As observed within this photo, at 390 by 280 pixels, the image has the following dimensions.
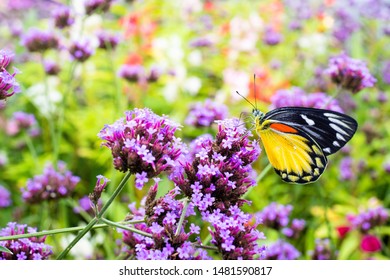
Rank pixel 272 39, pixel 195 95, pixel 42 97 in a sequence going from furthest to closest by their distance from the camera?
1. pixel 272 39
2. pixel 195 95
3. pixel 42 97

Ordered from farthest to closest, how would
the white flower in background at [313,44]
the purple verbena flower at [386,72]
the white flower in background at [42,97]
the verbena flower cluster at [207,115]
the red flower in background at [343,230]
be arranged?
the white flower in background at [313,44] → the purple verbena flower at [386,72] → the white flower in background at [42,97] → the red flower in background at [343,230] → the verbena flower cluster at [207,115]

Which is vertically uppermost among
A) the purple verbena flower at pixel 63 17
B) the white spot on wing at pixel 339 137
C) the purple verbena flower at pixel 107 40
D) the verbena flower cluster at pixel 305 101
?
the purple verbena flower at pixel 107 40

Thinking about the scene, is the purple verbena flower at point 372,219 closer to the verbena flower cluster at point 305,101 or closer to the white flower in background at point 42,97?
the verbena flower cluster at point 305,101

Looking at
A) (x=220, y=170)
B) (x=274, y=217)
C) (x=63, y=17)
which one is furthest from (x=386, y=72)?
(x=220, y=170)

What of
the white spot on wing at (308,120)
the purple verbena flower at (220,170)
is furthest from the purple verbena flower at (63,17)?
the purple verbena flower at (220,170)

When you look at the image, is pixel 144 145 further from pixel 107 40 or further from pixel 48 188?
pixel 107 40

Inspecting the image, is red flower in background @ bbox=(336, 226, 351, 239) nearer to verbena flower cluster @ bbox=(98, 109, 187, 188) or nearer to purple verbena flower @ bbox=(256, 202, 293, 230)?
purple verbena flower @ bbox=(256, 202, 293, 230)

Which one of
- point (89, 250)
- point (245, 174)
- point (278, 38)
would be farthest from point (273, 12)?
point (245, 174)
